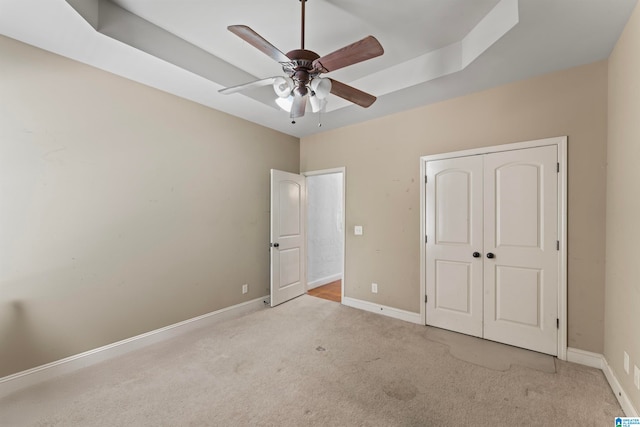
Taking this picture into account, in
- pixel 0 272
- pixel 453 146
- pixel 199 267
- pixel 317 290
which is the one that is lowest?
pixel 317 290

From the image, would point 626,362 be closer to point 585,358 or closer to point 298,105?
point 585,358

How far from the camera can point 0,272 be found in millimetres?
2004

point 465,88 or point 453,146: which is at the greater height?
point 465,88

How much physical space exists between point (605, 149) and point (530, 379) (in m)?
2.01

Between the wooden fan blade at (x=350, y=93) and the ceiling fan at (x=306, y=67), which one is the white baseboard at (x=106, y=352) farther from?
the wooden fan blade at (x=350, y=93)

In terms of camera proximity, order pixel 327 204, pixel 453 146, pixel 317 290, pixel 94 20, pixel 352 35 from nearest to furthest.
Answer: pixel 94 20
pixel 352 35
pixel 453 146
pixel 317 290
pixel 327 204

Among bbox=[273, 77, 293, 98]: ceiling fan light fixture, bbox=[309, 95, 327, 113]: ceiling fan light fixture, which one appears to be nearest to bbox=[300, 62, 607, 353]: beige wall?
bbox=[309, 95, 327, 113]: ceiling fan light fixture

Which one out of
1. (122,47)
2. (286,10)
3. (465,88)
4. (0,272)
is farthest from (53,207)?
(465,88)

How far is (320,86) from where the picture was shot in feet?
6.31

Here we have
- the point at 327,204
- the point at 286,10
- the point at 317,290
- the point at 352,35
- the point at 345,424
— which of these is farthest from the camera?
the point at 327,204

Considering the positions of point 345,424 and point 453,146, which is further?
point 453,146

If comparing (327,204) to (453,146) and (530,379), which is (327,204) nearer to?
(453,146)

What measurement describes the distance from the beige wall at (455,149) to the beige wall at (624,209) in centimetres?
11

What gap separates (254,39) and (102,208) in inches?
82.4
